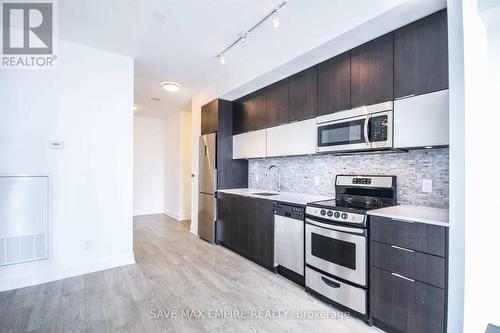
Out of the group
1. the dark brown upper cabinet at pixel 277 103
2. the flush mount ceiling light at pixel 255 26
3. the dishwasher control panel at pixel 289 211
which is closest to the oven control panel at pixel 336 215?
the dishwasher control panel at pixel 289 211

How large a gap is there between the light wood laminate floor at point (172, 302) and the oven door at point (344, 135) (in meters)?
1.56

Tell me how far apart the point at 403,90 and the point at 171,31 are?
237 cm

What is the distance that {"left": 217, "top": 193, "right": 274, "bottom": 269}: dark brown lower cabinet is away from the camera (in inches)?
115

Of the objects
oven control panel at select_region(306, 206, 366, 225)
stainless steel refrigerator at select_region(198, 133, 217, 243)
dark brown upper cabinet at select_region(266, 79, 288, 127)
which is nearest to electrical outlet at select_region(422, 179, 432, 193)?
oven control panel at select_region(306, 206, 366, 225)

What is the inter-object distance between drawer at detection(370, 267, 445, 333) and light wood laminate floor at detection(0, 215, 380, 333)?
21cm

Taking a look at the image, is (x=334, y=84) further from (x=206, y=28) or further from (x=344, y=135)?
(x=206, y=28)

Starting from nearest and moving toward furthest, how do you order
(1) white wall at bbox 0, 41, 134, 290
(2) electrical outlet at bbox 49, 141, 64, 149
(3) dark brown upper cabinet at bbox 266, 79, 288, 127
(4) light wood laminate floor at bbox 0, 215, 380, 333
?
(4) light wood laminate floor at bbox 0, 215, 380, 333
(1) white wall at bbox 0, 41, 134, 290
(2) electrical outlet at bbox 49, 141, 64, 149
(3) dark brown upper cabinet at bbox 266, 79, 288, 127

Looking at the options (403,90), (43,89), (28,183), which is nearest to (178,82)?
(43,89)

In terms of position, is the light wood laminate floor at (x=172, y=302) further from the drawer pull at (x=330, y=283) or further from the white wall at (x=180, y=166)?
the white wall at (x=180, y=166)

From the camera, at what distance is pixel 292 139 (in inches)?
120

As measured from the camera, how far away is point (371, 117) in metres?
2.19

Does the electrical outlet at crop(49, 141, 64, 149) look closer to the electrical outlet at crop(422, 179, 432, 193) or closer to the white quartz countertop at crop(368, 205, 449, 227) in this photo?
the white quartz countertop at crop(368, 205, 449, 227)

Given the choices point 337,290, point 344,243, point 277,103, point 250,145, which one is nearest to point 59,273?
point 250,145

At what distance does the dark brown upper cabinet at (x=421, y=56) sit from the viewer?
5.77ft
